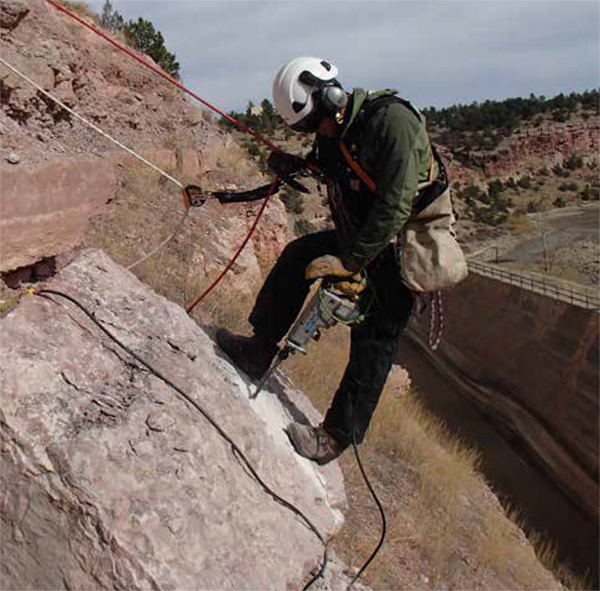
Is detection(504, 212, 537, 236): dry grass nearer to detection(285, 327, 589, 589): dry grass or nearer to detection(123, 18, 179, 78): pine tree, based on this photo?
detection(123, 18, 179, 78): pine tree

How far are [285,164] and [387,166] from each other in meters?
1.16

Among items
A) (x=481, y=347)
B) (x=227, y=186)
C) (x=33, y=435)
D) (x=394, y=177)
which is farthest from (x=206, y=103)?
(x=481, y=347)

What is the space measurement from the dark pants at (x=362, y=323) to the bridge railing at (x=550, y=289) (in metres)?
14.0

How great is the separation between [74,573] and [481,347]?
2005 cm

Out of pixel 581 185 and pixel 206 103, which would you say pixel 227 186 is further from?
pixel 581 185

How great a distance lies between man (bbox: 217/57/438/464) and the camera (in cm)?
336

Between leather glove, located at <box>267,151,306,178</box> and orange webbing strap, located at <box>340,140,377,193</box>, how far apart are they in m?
0.68

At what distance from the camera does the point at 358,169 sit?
3.53 m

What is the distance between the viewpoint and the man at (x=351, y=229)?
3.36 m

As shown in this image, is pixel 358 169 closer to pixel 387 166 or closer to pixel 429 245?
pixel 387 166

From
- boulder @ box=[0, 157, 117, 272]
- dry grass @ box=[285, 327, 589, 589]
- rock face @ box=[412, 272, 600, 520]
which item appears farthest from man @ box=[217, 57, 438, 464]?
rock face @ box=[412, 272, 600, 520]

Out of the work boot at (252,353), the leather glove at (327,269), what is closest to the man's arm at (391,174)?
the leather glove at (327,269)

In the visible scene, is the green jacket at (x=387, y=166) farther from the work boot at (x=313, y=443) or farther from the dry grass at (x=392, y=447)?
the dry grass at (x=392, y=447)

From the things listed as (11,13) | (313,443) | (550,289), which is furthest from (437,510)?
(550,289)
